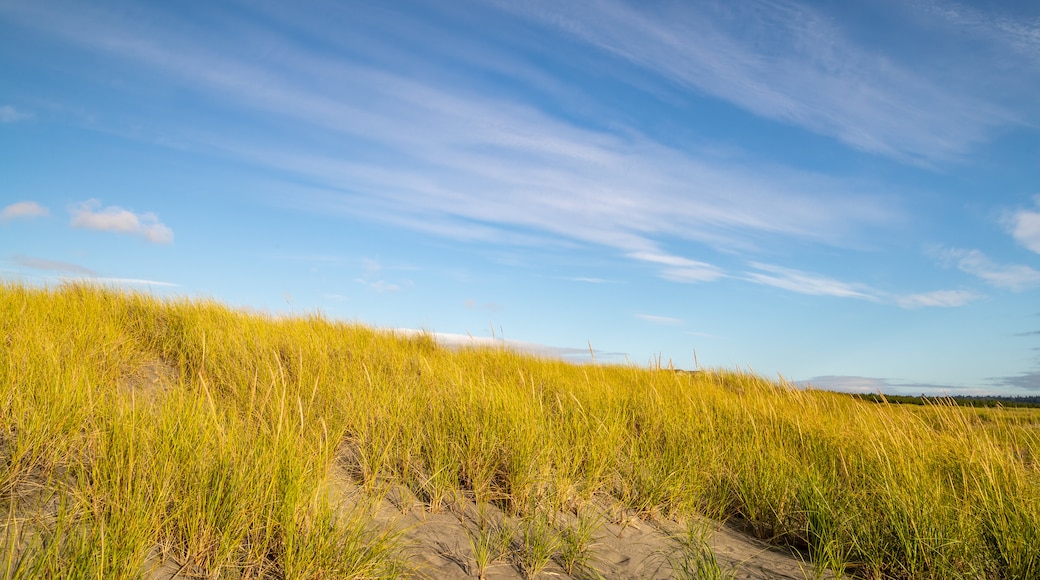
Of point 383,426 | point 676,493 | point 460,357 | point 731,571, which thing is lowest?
point 731,571

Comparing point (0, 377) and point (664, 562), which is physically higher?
point (0, 377)

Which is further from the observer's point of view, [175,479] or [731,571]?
[731,571]

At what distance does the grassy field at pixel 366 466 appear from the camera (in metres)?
2.51

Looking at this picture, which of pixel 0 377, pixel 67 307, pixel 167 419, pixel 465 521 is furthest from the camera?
pixel 67 307

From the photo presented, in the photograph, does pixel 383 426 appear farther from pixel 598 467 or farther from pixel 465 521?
pixel 598 467

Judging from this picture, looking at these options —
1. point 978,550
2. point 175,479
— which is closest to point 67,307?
point 175,479

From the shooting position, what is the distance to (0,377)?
3.53 meters

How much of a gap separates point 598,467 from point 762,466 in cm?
141

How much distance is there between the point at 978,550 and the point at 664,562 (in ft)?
6.30

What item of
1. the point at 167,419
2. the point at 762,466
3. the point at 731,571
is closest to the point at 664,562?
the point at 731,571

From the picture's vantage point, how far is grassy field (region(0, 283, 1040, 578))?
2506mm

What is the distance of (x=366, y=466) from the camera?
135 inches

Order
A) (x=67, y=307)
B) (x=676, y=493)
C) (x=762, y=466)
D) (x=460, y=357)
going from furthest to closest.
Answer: (x=460, y=357) → (x=67, y=307) → (x=762, y=466) → (x=676, y=493)

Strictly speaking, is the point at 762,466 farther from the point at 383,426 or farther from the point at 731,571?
the point at 383,426
